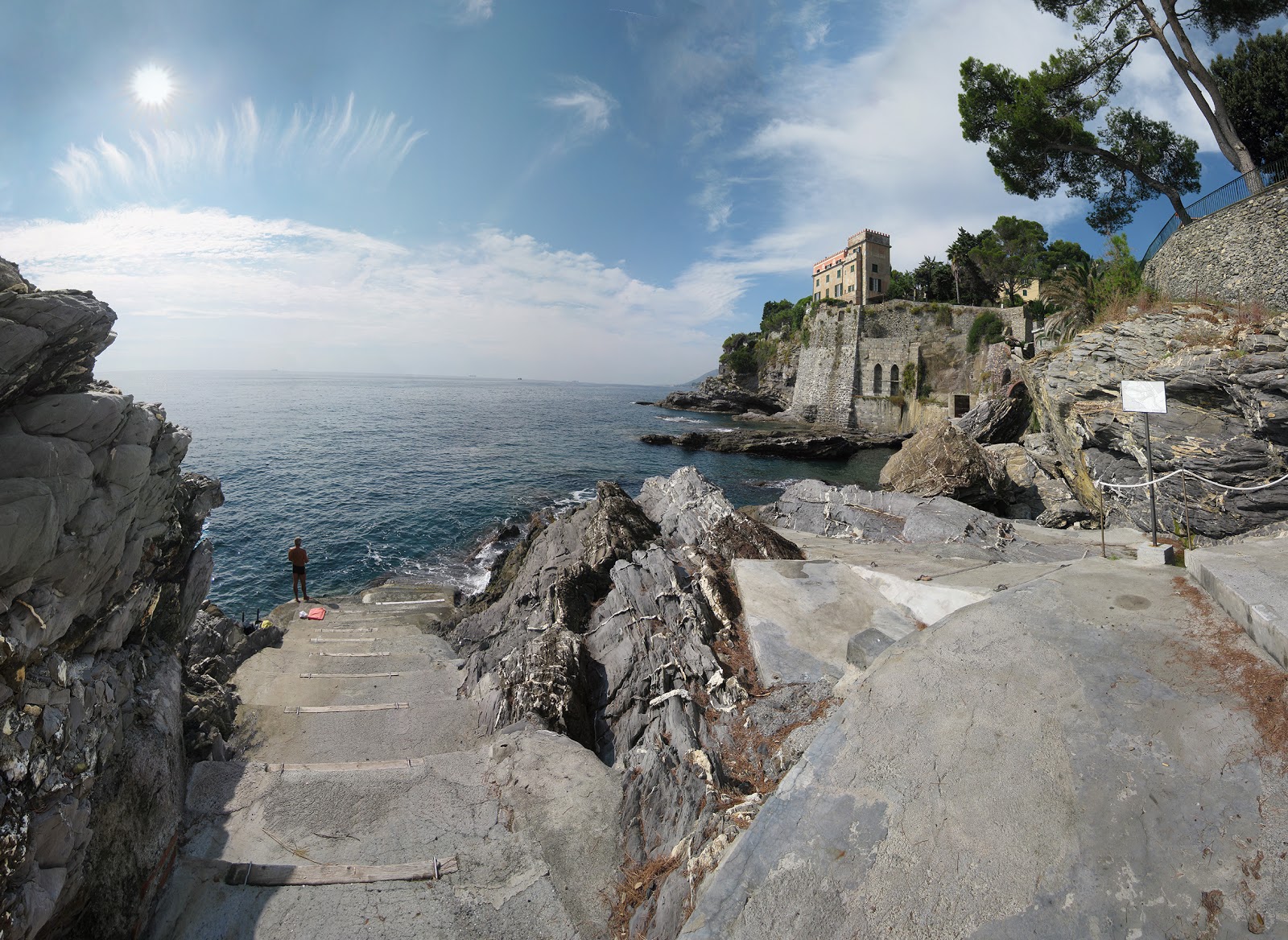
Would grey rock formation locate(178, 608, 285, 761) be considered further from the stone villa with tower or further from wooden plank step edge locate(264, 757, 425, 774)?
the stone villa with tower

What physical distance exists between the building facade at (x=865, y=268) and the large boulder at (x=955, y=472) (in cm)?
4810

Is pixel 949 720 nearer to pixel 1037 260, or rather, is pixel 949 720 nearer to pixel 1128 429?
pixel 1128 429

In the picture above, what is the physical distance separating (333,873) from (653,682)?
3.88 m

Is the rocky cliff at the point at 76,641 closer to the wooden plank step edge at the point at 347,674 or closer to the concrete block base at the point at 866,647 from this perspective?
the wooden plank step edge at the point at 347,674

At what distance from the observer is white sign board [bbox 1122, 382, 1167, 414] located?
6.90 m

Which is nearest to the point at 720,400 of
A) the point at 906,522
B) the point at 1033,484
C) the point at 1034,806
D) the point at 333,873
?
the point at 1033,484

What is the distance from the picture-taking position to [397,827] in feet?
18.5

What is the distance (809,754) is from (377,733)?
6.96m

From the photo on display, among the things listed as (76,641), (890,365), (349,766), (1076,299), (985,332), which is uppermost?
(985,332)

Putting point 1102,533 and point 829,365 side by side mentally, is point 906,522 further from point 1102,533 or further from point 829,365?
point 829,365

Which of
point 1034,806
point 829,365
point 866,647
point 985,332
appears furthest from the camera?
point 829,365

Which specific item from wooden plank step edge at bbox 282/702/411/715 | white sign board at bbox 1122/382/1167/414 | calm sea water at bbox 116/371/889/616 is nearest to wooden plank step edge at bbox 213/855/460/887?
wooden plank step edge at bbox 282/702/411/715

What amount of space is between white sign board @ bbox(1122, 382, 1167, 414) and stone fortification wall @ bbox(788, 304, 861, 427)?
Answer: 1718 inches

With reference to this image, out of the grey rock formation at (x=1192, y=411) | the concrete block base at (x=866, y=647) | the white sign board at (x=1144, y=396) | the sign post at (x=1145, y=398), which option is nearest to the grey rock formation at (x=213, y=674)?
the concrete block base at (x=866, y=647)
